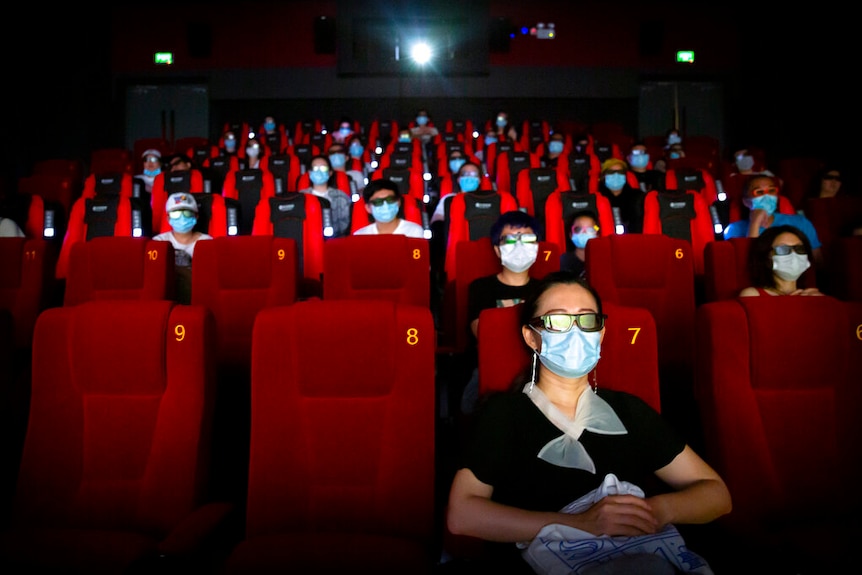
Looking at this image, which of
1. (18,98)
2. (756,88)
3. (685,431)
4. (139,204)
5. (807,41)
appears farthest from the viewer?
(756,88)

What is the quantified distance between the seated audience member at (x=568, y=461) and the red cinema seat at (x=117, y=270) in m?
1.80

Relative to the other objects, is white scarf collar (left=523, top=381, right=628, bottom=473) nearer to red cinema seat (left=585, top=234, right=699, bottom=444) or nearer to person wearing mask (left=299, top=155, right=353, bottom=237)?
red cinema seat (left=585, top=234, right=699, bottom=444)

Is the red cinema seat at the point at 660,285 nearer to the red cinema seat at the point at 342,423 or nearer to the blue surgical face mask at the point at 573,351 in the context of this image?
the blue surgical face mask at the point at 573,351

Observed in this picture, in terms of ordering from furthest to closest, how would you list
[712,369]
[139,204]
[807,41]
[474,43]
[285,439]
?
[474,43]
[807,41]
[139,204]
[712,369]
[285,439]

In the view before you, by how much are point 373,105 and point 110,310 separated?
35.6 feet

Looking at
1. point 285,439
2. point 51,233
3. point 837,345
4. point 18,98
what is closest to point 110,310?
point 285,439

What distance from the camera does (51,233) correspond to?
16.3 feet

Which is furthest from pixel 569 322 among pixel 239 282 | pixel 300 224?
pixel 300 224

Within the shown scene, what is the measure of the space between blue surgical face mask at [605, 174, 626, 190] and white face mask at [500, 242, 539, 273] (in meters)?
2.95

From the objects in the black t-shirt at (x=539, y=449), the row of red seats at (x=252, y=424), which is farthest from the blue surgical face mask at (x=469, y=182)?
the black t-shirt at (x=539, y=449)

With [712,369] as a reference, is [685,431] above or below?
below

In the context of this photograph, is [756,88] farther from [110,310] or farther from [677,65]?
[110,310]

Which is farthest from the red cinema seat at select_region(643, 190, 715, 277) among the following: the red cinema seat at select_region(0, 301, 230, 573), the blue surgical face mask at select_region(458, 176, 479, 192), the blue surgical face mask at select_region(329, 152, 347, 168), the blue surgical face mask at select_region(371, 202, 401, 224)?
the red cinema seat at select_region(0, 301, 230, 573)

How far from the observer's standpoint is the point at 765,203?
3.86 metres
